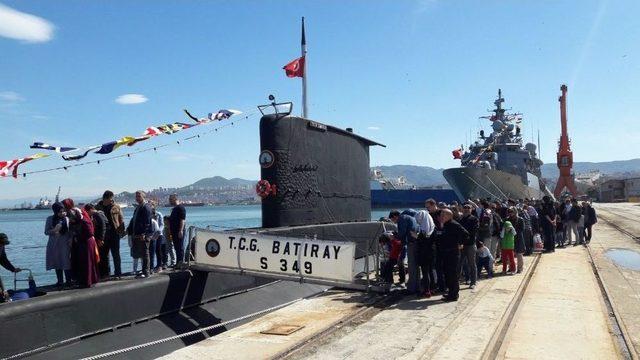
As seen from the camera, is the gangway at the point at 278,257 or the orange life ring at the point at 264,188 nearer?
the gangway at the point at 278,257

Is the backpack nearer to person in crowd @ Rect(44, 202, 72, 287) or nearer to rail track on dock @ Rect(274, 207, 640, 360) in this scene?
rail track on dock @ Rect(274, 207, 640, 360)

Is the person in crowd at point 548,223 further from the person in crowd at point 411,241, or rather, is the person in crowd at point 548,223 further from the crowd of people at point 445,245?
the person in crowd at point 411,241

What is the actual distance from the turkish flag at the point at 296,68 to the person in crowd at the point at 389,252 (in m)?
4.86

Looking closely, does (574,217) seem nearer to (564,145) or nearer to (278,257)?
(278,257)

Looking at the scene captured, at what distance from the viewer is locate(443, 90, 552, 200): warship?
40031mm

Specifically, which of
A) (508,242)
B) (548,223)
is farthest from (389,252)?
(548,223)

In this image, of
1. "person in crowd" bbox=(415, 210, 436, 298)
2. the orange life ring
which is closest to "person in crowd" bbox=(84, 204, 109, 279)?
the orange life ring

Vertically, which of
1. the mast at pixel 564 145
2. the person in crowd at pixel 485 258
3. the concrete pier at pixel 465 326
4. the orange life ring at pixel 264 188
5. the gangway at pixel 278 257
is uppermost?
the mast at pixel 564 145

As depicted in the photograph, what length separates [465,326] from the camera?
707cm

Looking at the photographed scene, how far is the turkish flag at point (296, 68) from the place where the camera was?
12500mm

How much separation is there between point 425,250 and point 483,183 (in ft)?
107

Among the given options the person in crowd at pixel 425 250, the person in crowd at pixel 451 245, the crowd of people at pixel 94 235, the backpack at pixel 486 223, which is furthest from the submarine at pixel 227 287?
the backpack at pixel 486 223

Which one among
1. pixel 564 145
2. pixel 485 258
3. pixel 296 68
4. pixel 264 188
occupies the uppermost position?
pixel 564 145

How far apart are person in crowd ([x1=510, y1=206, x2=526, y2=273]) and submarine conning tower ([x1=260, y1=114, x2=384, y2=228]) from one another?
378 cm
